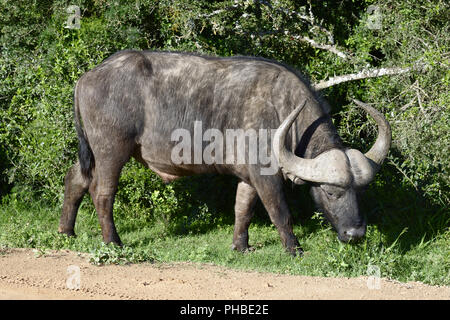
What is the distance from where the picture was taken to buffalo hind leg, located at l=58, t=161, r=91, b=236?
8422 millimetres

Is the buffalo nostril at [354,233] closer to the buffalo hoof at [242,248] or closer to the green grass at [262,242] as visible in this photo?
the green grass at [262,242]

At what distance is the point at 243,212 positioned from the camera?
26.4 ft

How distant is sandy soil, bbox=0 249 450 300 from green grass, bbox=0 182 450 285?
0.41m

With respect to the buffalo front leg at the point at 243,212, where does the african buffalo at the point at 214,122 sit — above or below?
above

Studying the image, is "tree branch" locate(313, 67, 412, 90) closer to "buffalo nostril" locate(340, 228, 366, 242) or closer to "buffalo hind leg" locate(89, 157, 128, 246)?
"buffalo nostril" locate(340, 228, 366, 242)

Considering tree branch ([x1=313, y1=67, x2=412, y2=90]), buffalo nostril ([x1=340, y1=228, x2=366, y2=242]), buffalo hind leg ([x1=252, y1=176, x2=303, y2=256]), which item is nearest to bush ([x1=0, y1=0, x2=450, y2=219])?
tree branch ([x1=313, y1=67, x2=412, y2=90])

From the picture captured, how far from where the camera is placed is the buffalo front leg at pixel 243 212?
8.03 m

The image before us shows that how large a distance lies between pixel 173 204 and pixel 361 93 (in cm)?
306

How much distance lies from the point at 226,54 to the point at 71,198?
299cm

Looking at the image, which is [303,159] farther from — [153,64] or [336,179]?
[153,64]

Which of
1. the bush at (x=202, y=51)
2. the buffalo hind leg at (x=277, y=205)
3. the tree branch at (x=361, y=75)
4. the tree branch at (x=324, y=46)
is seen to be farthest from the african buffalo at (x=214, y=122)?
the tree branch at (x=324, y=46)

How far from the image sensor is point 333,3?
10.4 m

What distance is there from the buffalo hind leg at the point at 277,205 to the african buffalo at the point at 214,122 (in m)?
0.01
